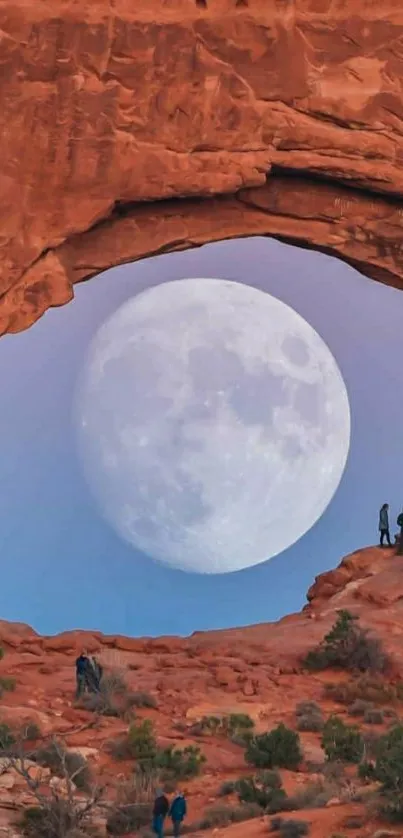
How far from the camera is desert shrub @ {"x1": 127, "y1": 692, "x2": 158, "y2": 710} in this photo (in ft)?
44.9

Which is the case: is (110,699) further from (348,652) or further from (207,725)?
(348,652)

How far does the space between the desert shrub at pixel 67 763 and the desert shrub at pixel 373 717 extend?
3826 millimetres

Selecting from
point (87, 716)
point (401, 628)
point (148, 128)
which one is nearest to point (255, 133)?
point (148, 128)

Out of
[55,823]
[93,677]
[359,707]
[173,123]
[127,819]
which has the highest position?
[173,123]

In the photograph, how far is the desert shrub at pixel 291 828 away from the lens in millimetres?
8633

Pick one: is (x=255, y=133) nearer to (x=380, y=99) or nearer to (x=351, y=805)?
(x=380, y=99)

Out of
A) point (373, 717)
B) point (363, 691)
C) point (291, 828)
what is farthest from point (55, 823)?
point (363, 691)

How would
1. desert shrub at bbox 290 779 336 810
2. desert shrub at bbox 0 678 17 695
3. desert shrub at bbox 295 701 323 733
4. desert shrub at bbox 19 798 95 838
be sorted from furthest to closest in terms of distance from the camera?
1. desert shrub at bbox 0 678 17 695
2. desert shrub at bbox 295 701 323 733
3. desert shrub at bbox 290 779 336 810
4. desert shrub at bbox 19 798 95 838

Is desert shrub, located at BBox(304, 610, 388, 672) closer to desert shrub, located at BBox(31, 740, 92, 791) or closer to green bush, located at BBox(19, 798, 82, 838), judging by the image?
desert shrub, located at BBox(31, 740, 92, 791)

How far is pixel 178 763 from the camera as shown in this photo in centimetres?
A: 1129

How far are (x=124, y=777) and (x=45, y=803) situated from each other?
7.03ft

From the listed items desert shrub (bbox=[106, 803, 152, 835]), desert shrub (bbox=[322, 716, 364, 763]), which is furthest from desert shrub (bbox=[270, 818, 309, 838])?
desert shrub (bbox=[322, 716, 364, 763])

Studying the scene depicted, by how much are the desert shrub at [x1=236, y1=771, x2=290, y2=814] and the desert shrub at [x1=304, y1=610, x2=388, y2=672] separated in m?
5.10

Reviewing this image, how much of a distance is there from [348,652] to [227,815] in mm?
6454
